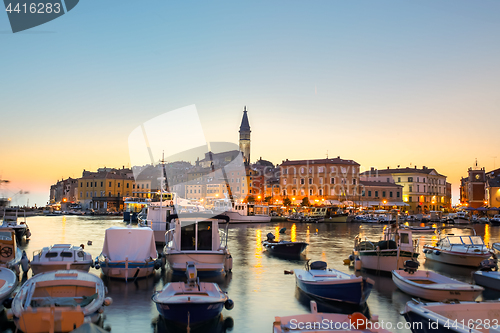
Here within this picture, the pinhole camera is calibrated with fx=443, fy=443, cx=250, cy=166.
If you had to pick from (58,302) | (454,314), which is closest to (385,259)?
(454,314)

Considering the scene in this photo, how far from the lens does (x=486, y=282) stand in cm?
1609

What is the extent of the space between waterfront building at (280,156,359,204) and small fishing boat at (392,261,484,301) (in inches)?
2756

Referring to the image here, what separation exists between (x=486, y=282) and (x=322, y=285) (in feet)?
23.1

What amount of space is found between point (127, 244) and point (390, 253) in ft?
34.9

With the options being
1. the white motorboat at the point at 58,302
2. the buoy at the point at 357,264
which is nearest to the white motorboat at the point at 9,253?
the white motorboat at the point at 58,302

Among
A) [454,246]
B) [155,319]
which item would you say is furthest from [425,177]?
[155,319]

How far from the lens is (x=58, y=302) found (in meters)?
9.75

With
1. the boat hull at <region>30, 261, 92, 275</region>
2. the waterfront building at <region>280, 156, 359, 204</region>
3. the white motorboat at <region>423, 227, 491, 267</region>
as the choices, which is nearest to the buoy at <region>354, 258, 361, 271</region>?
the white motorboat at <region>423, 227, 491, 267</region>

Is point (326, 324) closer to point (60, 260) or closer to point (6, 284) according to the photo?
point (6, 284)

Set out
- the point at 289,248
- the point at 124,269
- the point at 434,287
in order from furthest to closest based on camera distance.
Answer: the point at 289,248 → the point at 124,269 → the point at 434,287

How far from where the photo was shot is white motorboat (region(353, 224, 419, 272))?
59.4ft

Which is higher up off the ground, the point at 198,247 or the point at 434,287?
the point at 198,247

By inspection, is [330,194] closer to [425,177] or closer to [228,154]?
[425,177]

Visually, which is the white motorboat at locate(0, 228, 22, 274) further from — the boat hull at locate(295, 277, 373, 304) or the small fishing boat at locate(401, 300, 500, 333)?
the small fishing boat at locate(401, 300, 500, 333)
